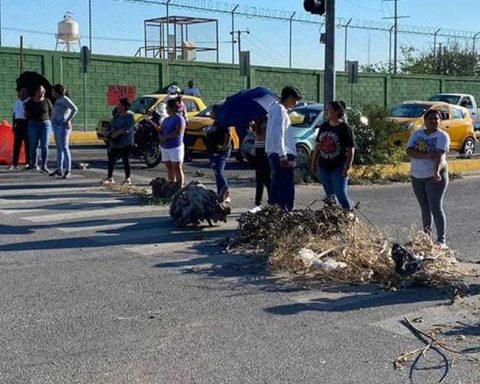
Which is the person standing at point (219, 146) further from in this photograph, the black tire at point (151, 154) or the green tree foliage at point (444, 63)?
the green tree foliage at point (444, 63)

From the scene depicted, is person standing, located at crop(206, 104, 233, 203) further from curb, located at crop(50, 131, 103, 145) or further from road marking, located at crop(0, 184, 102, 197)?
curb, located at crop(50, 131, 103, 145)

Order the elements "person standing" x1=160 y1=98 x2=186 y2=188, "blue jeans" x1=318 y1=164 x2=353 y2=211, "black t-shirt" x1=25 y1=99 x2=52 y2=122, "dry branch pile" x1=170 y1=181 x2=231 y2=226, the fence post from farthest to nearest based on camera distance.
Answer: the fence post < "black t-shirt" x1=25 y1=99 x2=52 y2=122 < "person standing" x1=160 y1=98 x2=186 y2=188 < "dry branch pile" x1=170 y1=181 x2=231 y2=226 < "blue jeans" x1=318 y1=164 x2=353 y2=211

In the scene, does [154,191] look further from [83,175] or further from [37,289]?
[37,289]

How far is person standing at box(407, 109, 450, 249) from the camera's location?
8.52m

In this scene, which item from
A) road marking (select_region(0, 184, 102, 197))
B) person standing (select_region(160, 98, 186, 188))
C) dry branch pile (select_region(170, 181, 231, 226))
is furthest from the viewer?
road marking (select_region(0, 184, 102, 197))

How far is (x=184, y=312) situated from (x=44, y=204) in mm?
6256

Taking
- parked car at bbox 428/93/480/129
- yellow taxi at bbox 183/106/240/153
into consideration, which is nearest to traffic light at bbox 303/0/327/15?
yellow taxi at bbox 183/106/240/153

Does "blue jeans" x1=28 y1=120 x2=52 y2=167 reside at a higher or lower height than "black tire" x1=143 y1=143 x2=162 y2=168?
higher

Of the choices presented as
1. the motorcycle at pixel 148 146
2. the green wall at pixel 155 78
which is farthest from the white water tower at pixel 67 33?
the motorcycle at pixel 148 146

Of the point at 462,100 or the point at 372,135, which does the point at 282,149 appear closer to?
the point at 372,135

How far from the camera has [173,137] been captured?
11875 mm

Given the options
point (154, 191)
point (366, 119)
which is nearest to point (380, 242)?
point (154, 191)

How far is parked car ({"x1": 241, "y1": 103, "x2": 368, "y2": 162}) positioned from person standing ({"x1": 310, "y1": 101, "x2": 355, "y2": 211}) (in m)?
6.19

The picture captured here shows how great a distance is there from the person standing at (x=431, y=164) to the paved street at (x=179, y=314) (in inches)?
26.9
